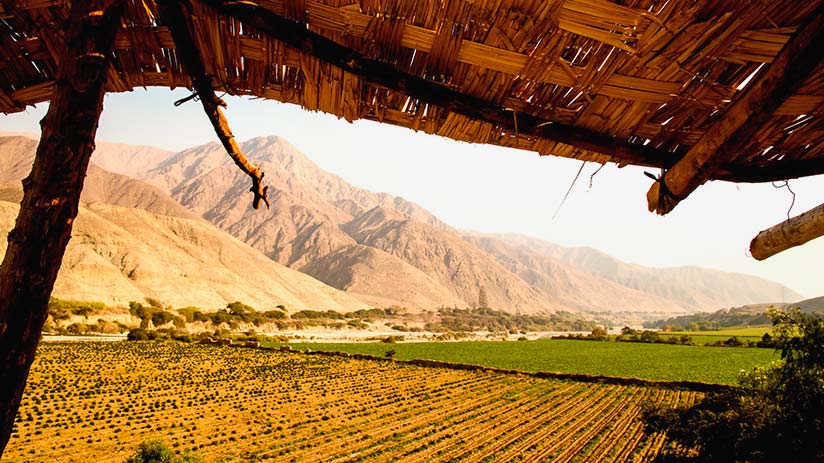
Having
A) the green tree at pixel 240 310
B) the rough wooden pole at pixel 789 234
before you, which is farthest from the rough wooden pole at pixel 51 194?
the green tree at pixel 240 310

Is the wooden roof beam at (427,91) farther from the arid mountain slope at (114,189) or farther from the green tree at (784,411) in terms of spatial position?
the arid mountain slope at (114,189)

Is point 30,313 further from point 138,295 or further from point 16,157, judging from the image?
point 16,157

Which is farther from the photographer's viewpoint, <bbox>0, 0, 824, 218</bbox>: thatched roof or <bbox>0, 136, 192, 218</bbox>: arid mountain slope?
<bbox>0, 136, 192, 218</bbox>: arid mountain slope

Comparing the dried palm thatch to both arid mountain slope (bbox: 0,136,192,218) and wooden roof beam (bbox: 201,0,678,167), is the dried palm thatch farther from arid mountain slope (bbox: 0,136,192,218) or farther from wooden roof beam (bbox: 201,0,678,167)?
arid mountain slope (bbox: 0,136,192,218)

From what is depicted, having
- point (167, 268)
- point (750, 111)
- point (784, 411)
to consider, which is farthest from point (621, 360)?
point (167, 268)

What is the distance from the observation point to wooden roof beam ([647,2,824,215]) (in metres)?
1.23

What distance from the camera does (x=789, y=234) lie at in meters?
2.08

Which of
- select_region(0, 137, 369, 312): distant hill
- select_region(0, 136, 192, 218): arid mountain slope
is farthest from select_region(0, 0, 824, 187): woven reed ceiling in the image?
select_region(0, 136, 192, 218): arid mountain slope

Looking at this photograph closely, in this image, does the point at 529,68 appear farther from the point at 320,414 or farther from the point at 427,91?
the point at 320,414

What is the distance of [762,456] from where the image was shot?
913 cm

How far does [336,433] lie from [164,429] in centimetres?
821

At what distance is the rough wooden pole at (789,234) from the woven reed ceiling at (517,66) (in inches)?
13.6

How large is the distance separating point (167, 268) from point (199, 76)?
101 meters

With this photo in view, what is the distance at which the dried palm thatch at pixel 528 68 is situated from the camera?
5.18 feet
